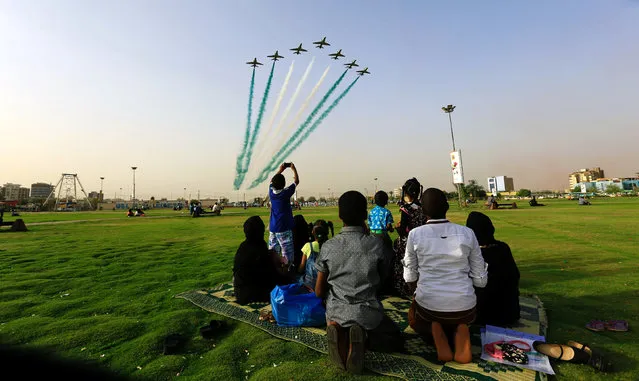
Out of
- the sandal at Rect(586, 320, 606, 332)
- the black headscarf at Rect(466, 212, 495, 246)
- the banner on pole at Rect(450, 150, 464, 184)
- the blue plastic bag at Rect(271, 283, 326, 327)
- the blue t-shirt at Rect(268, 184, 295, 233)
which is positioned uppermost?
the banner on pole at Rect(450, 150, 464, 184)

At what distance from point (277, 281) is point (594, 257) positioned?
9846 mm

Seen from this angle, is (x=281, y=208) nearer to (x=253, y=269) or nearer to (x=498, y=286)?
(x=253, y=269)

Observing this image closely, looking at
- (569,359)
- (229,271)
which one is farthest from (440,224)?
(229,271)

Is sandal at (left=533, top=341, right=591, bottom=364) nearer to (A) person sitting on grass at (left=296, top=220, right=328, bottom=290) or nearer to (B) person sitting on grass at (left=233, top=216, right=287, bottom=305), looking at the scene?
(A) person sitting on grass at (left=296, top=220, right=328, bottom=290)

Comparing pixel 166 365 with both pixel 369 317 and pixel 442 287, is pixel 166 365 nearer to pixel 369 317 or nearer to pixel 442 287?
pixel 369 317

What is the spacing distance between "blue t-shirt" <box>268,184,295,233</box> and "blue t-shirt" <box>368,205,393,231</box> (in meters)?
1.70

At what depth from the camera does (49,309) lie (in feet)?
17.2

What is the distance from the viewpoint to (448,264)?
342 centimetres

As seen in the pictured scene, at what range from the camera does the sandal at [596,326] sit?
420cm

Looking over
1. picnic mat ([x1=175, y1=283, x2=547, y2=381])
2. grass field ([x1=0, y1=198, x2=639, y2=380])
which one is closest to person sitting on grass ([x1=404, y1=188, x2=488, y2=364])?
picnic mat ([x1=175, y1=283, x2=547, y2=381])

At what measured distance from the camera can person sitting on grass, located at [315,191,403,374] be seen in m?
3.27

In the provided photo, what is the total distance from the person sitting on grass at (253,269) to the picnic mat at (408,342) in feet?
0.62

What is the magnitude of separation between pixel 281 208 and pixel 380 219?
2.11 metres

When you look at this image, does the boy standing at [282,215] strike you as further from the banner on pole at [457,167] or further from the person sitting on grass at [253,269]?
the banner on pole at [457,167]
